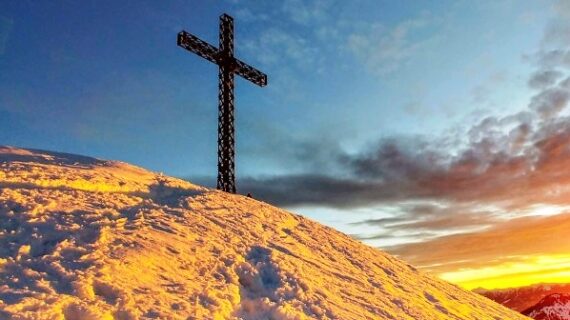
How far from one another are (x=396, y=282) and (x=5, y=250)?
1303 centimetres

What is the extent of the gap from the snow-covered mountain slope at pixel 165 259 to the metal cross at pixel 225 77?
4868 mm

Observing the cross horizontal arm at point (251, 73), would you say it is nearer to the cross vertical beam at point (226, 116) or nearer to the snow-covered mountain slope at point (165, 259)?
the cross vertical beam at point (226, 116)

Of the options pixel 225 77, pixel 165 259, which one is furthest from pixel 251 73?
pixel 165 259

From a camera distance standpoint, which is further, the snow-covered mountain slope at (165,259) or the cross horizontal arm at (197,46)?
the cross horizontal arm at (197,46)

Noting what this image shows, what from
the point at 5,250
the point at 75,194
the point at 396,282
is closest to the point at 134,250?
the point at 5,250

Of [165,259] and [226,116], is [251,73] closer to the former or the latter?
[226,116]

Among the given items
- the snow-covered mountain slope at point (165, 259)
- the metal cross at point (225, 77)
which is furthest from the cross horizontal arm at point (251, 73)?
the snow-covered mountain slope at point (165, 259)

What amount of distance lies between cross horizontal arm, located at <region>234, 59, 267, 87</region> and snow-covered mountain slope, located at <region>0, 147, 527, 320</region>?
910 cm

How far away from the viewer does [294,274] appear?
48.4ft

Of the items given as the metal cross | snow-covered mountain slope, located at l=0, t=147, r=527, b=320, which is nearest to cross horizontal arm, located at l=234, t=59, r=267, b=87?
the metal cross

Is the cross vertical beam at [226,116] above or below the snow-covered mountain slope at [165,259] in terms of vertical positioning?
above

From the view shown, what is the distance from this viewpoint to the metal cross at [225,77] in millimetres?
26359

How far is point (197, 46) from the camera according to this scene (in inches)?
1043

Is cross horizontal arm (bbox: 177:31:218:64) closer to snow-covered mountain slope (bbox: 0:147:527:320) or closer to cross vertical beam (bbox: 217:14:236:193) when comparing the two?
cross vertical beam (bbox: 217:14:236:193)
